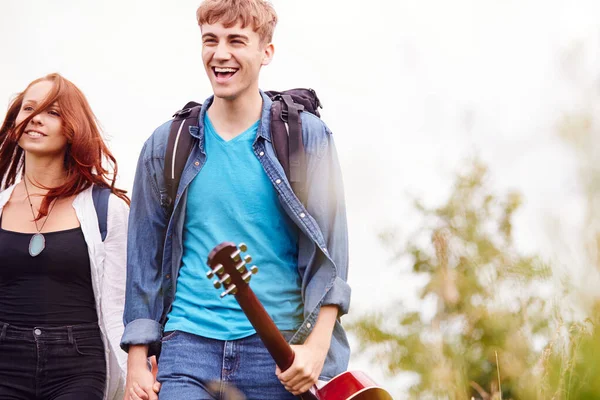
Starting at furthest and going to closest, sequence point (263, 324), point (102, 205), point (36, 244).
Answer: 1. point (102, 205)
2. point (36, 244)
3. point (263, 324)

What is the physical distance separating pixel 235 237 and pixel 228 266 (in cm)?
56

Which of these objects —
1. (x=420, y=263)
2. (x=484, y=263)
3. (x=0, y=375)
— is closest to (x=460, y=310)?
(x=484, y=263)

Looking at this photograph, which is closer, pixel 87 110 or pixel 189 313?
pixel 189 313

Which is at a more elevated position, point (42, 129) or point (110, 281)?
point (42, 129)

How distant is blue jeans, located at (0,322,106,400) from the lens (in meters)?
3.98

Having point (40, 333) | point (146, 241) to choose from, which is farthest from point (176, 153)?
point (40, 333)

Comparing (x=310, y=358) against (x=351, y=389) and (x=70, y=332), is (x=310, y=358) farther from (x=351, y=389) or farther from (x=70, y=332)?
(x=70, y=332)

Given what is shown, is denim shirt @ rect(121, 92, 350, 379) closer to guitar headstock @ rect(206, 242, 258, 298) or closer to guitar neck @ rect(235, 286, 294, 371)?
guitar neck @ rect(235, 286, 294, 371)

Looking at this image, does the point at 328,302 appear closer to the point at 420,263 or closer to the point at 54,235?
the point at 420,263

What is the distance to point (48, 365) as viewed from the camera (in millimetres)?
4004

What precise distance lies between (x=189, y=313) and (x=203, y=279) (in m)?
0.14

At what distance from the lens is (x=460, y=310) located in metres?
1.88

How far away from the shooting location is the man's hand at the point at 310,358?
312 cm

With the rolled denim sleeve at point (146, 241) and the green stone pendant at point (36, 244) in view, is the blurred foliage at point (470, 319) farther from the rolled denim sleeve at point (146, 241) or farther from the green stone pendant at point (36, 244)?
the green stone pendant at point (36, 244)
